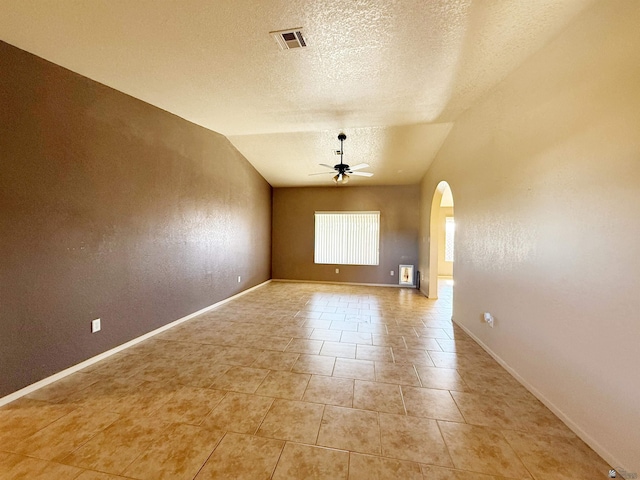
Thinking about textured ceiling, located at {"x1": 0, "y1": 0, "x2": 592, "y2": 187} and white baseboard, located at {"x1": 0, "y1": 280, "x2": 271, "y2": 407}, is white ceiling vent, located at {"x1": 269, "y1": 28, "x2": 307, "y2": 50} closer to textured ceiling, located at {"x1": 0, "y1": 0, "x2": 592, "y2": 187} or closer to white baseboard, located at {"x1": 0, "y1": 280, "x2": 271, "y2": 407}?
textured ceiling, located at {"x1": 0, "y1": 0, "x2": 592, "y2": 187}

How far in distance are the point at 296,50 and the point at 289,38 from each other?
0.15m

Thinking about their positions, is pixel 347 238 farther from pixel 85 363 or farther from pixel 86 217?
pixel 85 363

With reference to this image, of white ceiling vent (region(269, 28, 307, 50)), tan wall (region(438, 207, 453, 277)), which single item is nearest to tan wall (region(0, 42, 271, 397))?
white ceiling vent (region(269, 28, 307, 50))

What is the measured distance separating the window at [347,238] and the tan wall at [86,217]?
371cm

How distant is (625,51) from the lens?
4.56 feet

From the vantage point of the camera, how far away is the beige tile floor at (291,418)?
4.63 ft

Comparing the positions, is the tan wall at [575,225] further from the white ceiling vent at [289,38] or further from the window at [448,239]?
the window at [448,239]

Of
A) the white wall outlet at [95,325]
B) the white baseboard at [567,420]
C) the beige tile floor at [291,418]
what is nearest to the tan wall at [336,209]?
the beige tile floor at [291,418]

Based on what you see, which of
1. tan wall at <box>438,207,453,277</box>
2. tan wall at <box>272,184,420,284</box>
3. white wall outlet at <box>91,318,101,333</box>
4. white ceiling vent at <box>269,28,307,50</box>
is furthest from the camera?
tan wall at <box>438,207,453,277</box>

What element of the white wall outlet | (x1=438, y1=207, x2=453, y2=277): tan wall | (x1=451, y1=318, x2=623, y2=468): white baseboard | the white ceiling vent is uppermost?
the white ceiling vent

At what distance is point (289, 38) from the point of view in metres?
2.00

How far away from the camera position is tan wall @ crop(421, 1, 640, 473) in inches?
53.8

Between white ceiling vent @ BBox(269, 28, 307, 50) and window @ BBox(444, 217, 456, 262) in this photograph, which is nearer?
white ceiling vent @ BBox(269, 28, 307, 50)

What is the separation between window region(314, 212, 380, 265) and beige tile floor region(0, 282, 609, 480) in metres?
4.02
